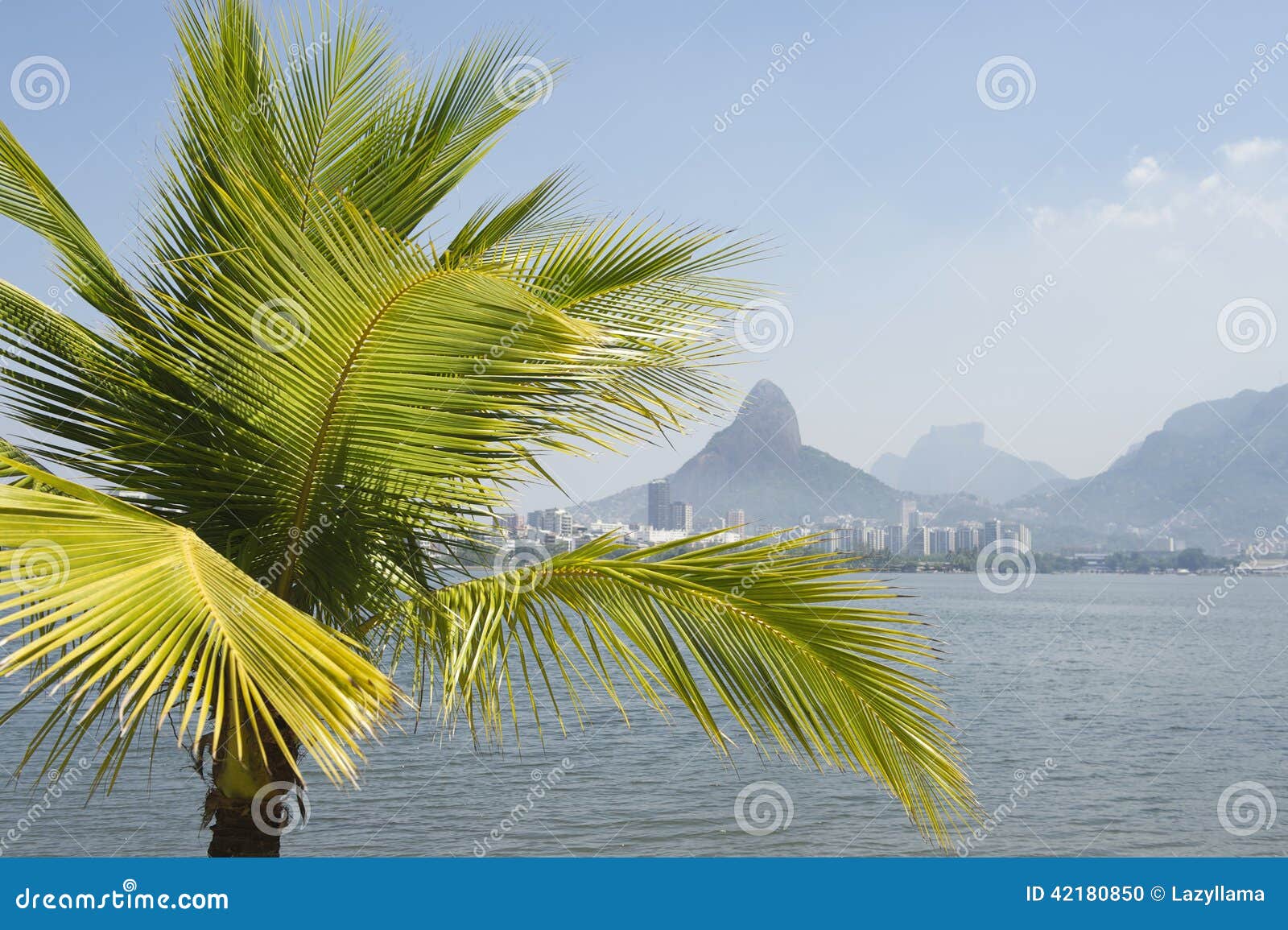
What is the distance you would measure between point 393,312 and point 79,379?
6.53 feet

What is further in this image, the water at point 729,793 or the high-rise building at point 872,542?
the water at point 729,793

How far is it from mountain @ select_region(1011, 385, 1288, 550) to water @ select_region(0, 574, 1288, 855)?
122 m

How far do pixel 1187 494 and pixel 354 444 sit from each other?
172106 millimetres

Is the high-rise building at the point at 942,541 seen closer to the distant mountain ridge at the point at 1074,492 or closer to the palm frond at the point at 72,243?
the distant mountain ridge at the point at 1074,492

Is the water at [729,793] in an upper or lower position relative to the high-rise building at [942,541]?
lower

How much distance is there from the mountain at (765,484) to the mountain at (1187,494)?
100 feet

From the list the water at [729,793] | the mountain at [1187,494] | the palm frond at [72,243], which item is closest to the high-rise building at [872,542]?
the palm frond at [72,243]

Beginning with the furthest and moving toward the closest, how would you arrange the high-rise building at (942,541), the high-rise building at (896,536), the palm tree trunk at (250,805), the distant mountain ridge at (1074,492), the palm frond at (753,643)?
1. the distant mountain ridge at (1074,492)
2. the high-rise building at (942,541)
3. the high-rise building at (896,536)
4. the palm tree trunk at (250,805)
5. the palm frond at (753,643)

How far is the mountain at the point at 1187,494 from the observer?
151 metres

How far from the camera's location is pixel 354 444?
3947mm

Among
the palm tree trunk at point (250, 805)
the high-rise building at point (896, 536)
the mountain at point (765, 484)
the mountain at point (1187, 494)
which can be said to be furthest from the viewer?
the mountain at point (1187, 494)

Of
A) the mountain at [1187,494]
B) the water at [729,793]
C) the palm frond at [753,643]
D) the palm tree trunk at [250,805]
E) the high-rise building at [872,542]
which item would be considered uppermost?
the mountain at [1187,494]
